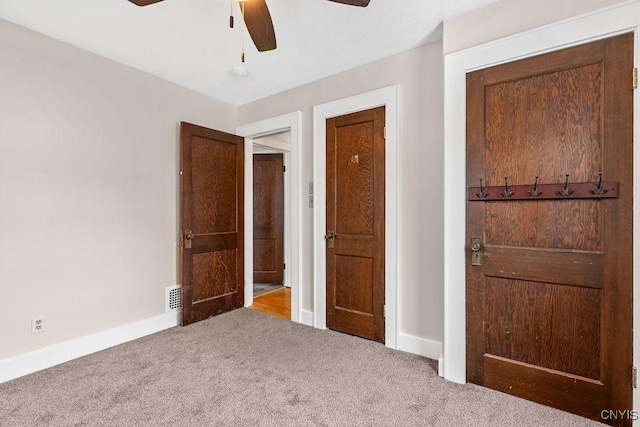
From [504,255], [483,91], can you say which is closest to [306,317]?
[504,255]

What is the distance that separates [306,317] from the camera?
3203mm

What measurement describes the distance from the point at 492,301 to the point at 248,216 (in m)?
2.76

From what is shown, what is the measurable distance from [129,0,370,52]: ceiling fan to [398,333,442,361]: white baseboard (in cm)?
232

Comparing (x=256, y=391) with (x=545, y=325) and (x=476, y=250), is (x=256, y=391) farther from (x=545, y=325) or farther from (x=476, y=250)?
(x=545, y=325)

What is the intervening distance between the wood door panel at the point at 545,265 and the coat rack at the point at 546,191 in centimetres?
31

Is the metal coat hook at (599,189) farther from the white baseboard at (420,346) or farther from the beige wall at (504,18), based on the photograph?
the white baseboard at (420,346)

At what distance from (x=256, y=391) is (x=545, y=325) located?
1798mm

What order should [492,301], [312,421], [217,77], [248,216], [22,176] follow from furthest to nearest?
[248,216] < [217,77] < [22,176] < [492,301] < [312,421]

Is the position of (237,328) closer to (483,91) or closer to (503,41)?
(483,91)

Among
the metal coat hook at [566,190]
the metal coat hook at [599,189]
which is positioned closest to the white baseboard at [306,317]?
the metal coat hook at [566,190]

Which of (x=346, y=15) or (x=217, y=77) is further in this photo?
(x=217, y=77)

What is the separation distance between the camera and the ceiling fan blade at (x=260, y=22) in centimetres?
158

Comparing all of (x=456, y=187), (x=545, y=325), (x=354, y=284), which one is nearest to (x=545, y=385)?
(x=545, y=325)

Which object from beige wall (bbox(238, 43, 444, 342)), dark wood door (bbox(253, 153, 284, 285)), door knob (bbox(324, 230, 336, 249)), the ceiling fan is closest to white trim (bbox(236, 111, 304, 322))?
door knob (bbox(324, 230, 336, 249))
